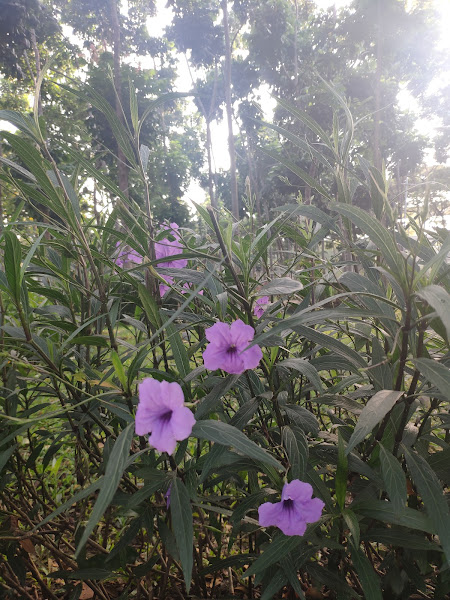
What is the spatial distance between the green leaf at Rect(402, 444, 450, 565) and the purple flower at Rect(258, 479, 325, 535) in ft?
0.45

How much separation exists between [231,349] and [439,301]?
1.01 feet

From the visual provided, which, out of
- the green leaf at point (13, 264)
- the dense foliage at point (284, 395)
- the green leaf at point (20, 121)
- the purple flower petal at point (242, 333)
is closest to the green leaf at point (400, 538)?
the dense foliage at point (284, 395)

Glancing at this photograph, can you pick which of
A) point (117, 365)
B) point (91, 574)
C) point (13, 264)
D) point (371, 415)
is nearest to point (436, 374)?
point (371, 415)

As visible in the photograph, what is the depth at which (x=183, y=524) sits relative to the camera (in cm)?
57

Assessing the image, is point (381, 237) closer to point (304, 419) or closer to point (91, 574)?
point (304, 419)

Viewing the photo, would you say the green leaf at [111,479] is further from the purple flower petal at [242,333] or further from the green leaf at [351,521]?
the green leaf at [351,521]

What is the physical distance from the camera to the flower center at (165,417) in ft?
1.75

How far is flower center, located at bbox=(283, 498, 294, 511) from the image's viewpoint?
62 centimetres

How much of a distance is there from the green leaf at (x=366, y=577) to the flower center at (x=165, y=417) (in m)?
0.35

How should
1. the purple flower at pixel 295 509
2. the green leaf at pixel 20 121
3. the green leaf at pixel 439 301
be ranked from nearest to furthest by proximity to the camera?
the green leaf at pixel 439 301 → the purple flower at pixel 295 509 → the green leaf at pixel 20 121

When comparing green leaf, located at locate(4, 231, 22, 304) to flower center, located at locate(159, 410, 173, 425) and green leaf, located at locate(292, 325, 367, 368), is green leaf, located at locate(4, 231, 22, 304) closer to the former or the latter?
flower center, located at locate(159, 410, 173, 425)

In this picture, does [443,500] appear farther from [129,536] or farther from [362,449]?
[129,536]

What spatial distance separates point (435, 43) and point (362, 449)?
20170 millimetres

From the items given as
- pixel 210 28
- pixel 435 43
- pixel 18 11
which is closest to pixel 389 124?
pixel 435 43
